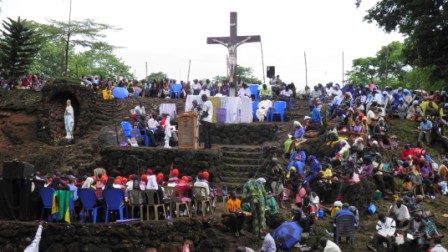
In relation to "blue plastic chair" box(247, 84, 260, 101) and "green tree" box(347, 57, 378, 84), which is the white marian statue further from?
"green tree" box(347, 57, 378, 84)

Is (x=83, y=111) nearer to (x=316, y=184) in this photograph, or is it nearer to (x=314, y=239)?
(x=316, y=184)

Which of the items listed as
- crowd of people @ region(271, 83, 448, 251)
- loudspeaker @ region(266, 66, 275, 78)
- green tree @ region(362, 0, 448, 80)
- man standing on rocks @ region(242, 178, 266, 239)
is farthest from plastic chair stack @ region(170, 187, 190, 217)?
loudspeaker @ region(266, 66, 275, 78)

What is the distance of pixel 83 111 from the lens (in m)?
26.2

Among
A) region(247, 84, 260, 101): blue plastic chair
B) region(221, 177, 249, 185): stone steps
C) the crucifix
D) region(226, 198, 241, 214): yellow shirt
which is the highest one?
the crucifix

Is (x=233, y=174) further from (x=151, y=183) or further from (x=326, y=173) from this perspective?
(x=151, y=183)

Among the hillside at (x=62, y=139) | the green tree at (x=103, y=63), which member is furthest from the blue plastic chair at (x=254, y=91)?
the green tree at (x=103, y=63)

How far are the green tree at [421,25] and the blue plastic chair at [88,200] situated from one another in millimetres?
17427

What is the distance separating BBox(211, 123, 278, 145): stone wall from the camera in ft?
76.2

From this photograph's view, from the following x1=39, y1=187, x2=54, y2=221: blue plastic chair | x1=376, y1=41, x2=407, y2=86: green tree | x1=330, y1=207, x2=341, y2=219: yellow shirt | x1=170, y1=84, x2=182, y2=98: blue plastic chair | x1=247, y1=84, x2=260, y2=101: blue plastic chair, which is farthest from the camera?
x1=376, y1=41, x2=407, y2=86: green tree

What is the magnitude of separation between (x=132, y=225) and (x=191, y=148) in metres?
5.59

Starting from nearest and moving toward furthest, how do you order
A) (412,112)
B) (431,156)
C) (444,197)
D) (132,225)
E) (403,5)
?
(132,225) < (444,197) < (431,156) < (412,112) < (403,5)

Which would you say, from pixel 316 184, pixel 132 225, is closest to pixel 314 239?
pixel 316 184

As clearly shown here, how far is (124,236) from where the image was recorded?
594 inches

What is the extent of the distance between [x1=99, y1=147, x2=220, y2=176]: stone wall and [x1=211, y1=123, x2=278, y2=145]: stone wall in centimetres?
349
